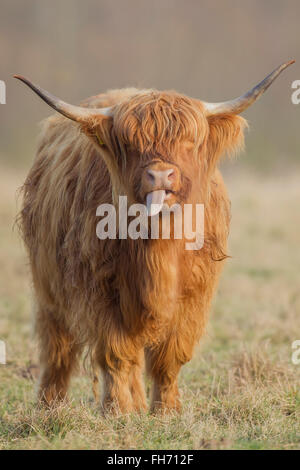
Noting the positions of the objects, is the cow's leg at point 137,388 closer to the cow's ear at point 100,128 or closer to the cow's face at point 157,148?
the cow's face at point 157,148

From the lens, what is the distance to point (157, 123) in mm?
3455

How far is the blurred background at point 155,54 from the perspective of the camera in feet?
71.8

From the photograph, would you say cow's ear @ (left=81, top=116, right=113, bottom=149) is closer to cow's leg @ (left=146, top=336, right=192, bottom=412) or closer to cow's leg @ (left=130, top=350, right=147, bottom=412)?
cow's leg @ (left=146, top=336, right=192, bottom=412)

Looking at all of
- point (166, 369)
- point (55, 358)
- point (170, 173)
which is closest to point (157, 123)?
point (170, 173)

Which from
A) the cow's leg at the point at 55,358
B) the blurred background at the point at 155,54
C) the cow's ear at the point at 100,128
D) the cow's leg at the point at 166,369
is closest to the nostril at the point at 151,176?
the cow's ear at the point at 100,128

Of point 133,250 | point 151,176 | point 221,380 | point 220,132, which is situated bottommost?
point 221,380

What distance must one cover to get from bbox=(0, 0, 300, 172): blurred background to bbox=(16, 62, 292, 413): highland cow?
557 inches

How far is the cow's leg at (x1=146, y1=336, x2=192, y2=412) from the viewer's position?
4086mm

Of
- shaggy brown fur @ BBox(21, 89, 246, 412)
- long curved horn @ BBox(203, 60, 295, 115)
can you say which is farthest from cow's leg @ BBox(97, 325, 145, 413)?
long curved horn @ BBox(203, 60, 295, 115)

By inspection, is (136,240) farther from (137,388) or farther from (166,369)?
(137,388)

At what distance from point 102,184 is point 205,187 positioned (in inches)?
20.3

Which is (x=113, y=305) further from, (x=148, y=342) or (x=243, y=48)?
(x=243, y=48)

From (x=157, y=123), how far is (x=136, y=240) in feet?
1.79

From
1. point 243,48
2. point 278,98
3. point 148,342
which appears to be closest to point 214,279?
point 148,342
